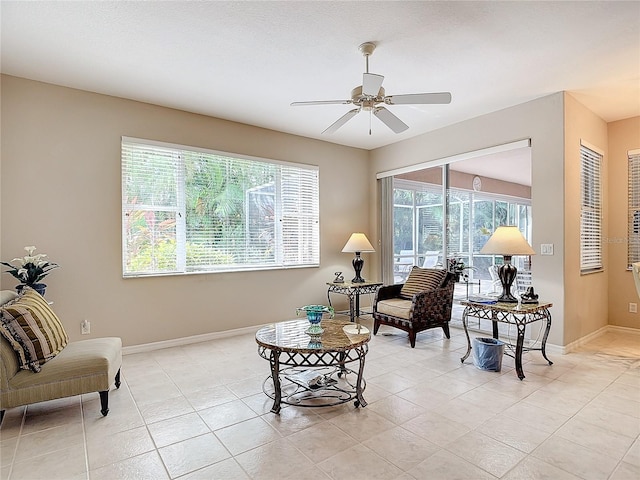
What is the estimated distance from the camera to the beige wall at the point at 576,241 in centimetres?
385

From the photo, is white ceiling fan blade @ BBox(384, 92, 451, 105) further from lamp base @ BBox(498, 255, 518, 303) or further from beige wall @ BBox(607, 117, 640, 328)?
beige wall @ BBox(607, 117, 640, 328)

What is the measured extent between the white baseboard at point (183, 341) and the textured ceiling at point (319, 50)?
9.19ft

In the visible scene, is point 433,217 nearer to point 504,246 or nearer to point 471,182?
point 471,182

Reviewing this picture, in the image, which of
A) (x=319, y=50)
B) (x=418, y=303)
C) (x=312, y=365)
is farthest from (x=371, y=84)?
(x=418, y=303)

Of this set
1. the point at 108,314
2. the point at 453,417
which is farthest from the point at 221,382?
the point at 453,417

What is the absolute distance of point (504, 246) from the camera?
3387mm

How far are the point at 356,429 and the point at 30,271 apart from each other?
10.3ft

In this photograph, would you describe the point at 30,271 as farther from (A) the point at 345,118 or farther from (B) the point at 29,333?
(A) the point at 345,118

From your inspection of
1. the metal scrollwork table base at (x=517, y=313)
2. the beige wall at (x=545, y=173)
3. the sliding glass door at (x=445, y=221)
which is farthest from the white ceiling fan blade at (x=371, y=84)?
the sliding glass door at (x=445, y=221)

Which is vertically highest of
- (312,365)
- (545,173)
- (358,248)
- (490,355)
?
(545,173)

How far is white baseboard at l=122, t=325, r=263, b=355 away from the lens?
3971mm

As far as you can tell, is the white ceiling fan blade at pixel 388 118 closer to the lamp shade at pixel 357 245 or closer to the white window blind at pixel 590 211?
the lamp shade at pixel 357 245

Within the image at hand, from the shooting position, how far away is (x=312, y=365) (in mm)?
2576

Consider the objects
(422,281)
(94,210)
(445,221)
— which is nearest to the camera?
(94,210)
